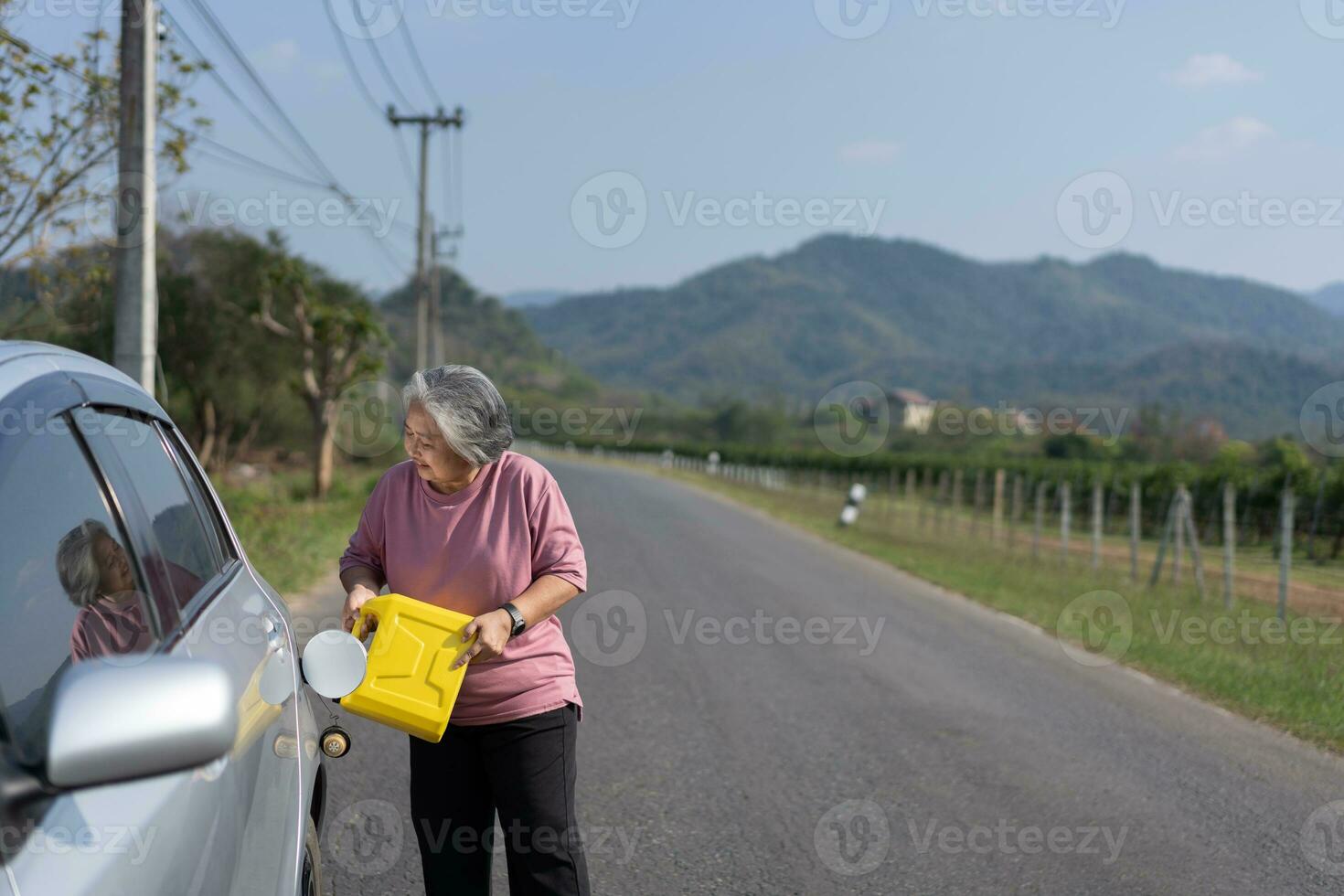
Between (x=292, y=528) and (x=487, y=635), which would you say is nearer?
(x=487, y=635)

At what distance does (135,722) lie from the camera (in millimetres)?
1538

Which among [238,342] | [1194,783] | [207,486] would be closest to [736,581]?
[1194,783]

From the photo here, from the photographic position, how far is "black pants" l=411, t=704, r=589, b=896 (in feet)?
10.1

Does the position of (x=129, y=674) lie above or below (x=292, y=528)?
above

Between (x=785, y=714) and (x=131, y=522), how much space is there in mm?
5498

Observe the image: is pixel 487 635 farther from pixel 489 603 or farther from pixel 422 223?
pixel 422 223

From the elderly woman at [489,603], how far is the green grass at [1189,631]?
6025 millimetres

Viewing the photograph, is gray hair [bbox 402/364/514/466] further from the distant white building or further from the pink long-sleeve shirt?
the distant white building

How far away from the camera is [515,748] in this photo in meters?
3.10

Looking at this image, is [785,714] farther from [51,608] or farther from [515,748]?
[51,608]

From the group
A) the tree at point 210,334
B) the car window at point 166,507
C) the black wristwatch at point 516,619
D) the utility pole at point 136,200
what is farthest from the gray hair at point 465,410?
the tree at point 210,334

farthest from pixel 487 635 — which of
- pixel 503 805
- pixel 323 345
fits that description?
pixel 323 345

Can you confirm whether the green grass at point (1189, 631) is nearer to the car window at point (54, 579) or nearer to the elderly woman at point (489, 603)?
the elderly woman at point (489, 603)

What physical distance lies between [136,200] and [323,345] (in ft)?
46.6
